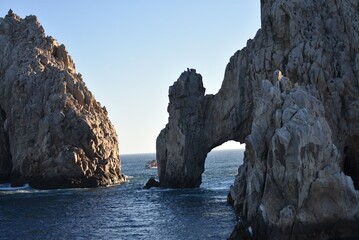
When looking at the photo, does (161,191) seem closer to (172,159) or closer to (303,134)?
(172,159)

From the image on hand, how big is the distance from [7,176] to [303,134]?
89.5 meters

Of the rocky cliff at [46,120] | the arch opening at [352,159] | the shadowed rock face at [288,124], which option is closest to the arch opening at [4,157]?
the rocky cliff at [46,120]

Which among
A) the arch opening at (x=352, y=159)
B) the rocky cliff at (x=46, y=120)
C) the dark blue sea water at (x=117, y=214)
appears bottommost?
the dark blue sea water at (x=117, y=214)

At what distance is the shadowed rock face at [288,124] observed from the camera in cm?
4562

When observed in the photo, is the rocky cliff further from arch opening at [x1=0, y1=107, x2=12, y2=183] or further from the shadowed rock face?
the shadowed rock face

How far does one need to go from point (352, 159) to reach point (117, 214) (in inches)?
1252

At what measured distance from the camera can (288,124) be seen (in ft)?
157

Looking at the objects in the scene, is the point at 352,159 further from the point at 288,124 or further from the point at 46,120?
the point at 46,120

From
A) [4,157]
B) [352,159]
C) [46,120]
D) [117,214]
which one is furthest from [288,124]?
[4,157]

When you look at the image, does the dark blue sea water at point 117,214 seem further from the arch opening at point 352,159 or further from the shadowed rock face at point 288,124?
the arch opening at point 352,159

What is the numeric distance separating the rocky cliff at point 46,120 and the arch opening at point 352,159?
2297 inches

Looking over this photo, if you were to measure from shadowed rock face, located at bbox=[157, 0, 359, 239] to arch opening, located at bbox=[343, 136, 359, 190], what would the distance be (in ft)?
0.39

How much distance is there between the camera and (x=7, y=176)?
119750 millimetres

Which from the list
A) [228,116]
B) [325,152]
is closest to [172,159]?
[228,116]
